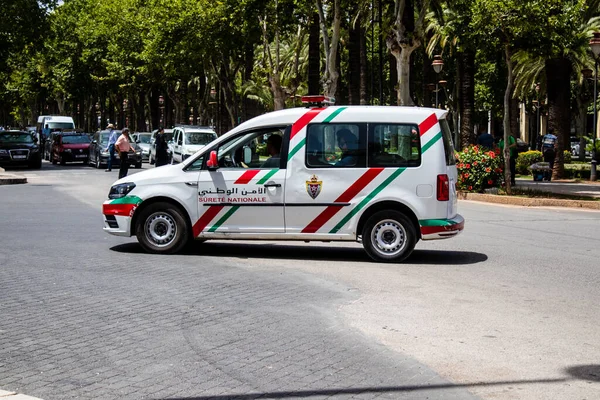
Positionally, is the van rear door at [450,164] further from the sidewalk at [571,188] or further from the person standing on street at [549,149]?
the person standing on street at [549,149]

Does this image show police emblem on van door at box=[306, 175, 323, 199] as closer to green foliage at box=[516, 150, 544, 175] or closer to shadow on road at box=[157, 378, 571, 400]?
shadow on road at box=[157, 378, 571, 400]

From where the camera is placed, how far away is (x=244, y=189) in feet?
38.5

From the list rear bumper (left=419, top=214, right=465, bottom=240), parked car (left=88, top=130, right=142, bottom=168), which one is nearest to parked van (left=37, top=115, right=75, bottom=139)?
parked car (left=88, top=130, right=142, bottom=168)

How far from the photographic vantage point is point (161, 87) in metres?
65.0

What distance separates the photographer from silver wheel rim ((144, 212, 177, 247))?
12031 mm

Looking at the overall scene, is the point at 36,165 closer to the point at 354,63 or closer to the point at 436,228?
the point at 354,63

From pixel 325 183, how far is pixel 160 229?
2312 millimetres

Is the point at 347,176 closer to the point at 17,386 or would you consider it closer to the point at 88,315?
the point at 88,315

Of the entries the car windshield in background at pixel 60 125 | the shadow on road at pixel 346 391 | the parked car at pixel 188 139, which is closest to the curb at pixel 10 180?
the parked car at pixel 188 139

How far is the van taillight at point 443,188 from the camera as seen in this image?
11.4 metres

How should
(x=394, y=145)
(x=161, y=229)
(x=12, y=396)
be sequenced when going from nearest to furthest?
(x=12, y=396), (x=394, y=145), (x=161, y=229)

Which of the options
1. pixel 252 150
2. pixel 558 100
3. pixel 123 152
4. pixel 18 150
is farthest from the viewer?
pixel 18 150

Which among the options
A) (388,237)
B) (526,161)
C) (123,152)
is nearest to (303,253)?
(388,237)

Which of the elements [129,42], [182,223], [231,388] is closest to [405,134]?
[182,223]
